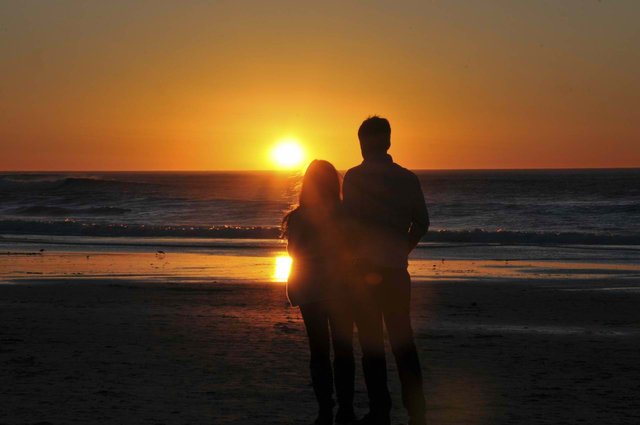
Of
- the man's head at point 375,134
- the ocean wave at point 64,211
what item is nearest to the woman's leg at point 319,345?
the man's head at point 375,134

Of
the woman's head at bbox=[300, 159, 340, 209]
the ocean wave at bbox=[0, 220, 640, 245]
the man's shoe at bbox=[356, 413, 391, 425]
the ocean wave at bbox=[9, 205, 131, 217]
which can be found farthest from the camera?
the ocean wave at bbox=[9, 205, 131, 217]

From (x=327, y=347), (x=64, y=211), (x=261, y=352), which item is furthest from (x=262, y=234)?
(x=327, y=347)

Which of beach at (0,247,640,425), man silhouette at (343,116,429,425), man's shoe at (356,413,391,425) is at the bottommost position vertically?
beach at (0,247,640,425)

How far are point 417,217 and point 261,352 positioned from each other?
3.23 m

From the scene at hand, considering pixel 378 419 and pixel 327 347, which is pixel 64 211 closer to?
pixel 327 347

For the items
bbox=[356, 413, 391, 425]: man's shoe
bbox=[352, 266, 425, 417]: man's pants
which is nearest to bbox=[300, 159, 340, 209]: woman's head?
bbox=[352, 266, 425, 417]: man's pants

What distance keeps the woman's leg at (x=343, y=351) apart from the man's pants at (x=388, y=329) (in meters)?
0.26

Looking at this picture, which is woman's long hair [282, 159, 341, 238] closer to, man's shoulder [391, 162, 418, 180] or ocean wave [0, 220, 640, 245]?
man's shoulder [391, 162, 418, 180]

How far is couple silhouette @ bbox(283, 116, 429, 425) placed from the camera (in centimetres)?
545

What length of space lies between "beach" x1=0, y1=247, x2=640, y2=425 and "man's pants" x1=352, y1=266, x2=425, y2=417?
559 millimetres

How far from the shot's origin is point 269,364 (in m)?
7.74

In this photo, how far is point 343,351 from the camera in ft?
19.6

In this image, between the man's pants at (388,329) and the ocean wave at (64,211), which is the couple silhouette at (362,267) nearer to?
the man's pants at (388,329)

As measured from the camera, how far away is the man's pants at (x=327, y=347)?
19.3 ft
